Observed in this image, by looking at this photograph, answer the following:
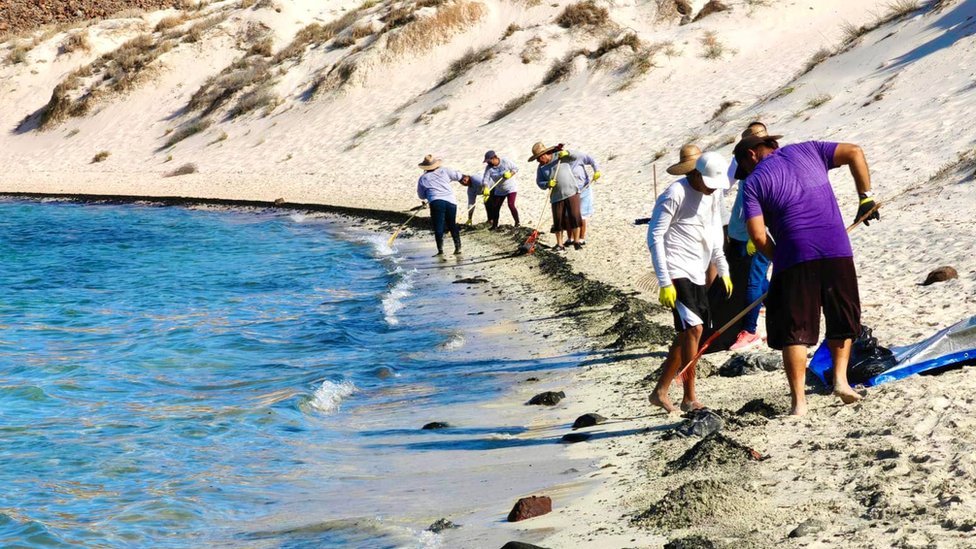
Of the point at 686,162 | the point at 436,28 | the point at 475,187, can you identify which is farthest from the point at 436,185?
the point at 436,28

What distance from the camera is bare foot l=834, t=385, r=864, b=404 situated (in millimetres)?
6707

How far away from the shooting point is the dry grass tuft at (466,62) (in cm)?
4053

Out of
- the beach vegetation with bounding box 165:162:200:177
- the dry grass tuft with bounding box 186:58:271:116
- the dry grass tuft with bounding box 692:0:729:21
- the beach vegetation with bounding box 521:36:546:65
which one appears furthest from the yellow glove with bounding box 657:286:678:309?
the dry grass tuft with bounding box 186:58:271:116

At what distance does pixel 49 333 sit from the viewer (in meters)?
15.7

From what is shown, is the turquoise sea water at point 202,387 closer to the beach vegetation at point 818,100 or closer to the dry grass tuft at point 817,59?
the beach vegetation at point 818,100

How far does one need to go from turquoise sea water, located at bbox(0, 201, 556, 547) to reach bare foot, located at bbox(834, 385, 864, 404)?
269 centimetres

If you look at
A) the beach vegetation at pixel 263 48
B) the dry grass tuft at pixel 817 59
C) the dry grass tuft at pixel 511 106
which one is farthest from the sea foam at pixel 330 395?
the beach vegetation at pixel 263 48

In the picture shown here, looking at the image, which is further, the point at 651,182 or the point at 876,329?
the point at 651,182

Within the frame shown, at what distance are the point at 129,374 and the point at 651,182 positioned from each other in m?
13.1

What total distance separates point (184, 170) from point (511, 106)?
460 inches

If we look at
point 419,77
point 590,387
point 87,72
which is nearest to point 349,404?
point 590,387

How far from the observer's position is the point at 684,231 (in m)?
7.25

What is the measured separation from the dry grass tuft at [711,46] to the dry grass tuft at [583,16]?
5.27m

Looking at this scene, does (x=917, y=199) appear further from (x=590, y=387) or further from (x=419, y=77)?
(x=419, y=77)
